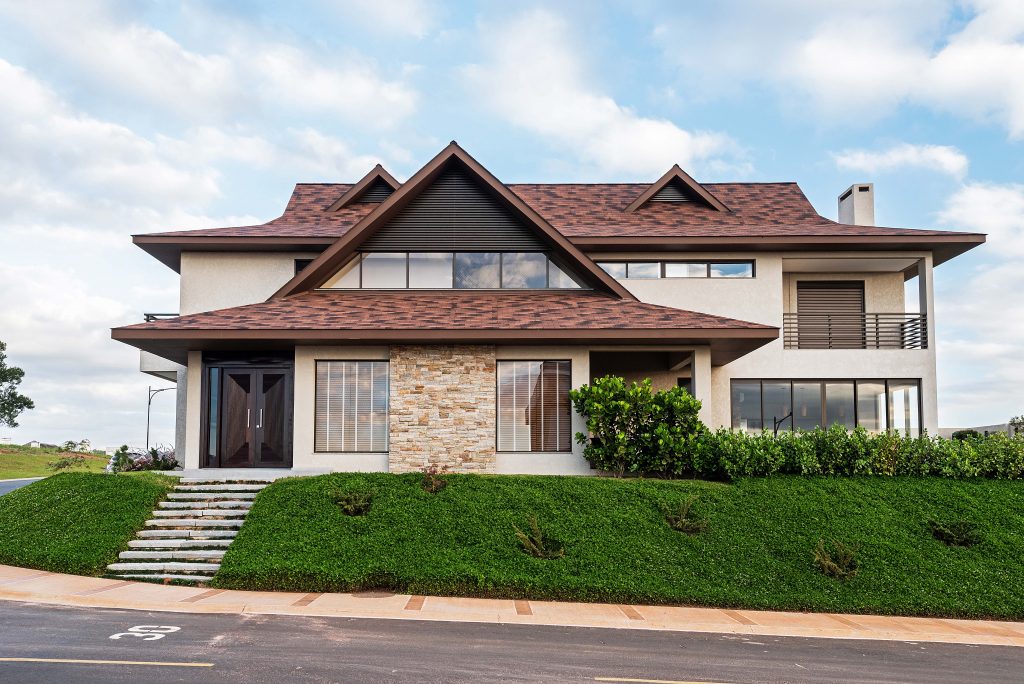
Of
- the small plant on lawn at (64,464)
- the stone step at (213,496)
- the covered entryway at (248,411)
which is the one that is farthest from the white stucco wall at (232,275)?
the small plant on lawn at (64,464)

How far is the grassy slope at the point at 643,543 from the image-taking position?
13023 mm

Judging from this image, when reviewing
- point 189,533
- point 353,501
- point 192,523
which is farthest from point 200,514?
point 353,501

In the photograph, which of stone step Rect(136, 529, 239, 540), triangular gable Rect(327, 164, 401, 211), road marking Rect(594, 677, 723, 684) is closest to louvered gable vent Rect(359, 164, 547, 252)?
triangular gable Rect(327, 164, 401, 211)

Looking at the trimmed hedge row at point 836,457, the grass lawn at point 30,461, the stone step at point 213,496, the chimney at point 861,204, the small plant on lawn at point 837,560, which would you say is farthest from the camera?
the grass lawn at point 30,461

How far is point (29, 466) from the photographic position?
143 ft

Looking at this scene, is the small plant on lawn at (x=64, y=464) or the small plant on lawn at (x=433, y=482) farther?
the small plant on lawn at (x=64, y=464)

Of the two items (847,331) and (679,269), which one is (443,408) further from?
(847,331)

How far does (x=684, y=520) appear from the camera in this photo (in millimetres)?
14680

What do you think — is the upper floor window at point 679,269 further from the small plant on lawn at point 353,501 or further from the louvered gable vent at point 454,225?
the small plant on lawn at point 353,501

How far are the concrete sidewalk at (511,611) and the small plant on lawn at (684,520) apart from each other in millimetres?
2203

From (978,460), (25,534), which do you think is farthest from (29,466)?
(978,460)

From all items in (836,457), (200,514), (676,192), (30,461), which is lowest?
(30,461)

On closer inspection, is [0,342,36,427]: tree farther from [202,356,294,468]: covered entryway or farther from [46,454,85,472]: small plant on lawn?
[202,356,294,468]: covered entryway

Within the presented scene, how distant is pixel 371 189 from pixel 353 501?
41.4 ft
